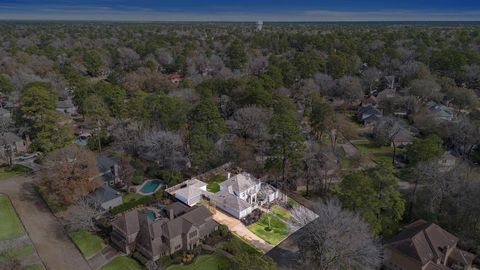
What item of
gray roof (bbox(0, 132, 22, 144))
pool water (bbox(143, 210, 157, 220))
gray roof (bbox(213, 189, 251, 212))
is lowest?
pool water (bbox(143, 210, 157, 220))

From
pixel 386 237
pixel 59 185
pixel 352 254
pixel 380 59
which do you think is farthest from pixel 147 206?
pixel 380 59

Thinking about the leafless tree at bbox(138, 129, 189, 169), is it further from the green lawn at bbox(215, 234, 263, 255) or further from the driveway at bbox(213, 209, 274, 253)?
the green lawn at bbox(215, 234, 263, 255)

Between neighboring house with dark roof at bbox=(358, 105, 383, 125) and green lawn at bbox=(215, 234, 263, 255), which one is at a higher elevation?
neighboring house with dark roof at bbox=(358, 105, 383, 125)

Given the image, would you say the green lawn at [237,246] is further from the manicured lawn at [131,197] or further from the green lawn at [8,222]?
the green lawn at [8,222]

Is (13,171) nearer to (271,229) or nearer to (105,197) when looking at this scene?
(105,197)

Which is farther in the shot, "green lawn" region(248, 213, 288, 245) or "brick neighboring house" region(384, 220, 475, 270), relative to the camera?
"green lawn" region(248, 213, 288, 245)

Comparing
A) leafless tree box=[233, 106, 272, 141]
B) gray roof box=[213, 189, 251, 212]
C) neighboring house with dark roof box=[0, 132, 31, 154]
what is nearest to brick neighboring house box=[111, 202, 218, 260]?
gray roof box=[213, 189, 251, 212]
